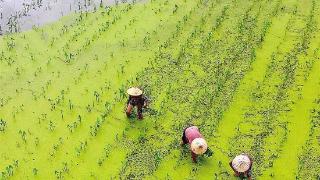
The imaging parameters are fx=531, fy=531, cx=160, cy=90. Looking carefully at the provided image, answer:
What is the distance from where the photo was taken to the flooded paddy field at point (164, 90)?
27.9ft

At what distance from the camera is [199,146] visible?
8.13 m

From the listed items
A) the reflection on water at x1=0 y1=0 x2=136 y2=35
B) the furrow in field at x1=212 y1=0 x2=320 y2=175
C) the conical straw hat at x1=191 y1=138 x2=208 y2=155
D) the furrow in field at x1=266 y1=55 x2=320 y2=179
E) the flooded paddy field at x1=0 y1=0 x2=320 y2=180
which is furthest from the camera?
the reflection on water at x1=0 y1=0 x2=136 y2=35

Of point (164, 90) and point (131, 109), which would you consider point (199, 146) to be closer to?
point (131, 109)

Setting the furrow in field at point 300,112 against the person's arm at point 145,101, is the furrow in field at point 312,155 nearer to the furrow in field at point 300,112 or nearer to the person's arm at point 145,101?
the furrow in field at point 300,112

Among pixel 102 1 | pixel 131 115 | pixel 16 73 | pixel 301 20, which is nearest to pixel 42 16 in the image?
pixel 102 1

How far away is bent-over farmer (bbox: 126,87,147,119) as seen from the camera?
354 inches

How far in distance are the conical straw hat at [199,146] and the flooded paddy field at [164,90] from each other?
368 millimetres

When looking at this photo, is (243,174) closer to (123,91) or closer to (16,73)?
(123,91)

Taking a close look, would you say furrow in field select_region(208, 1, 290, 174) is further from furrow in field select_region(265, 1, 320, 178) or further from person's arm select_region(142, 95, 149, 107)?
person's arm select_region(142, 95, 149, 107)

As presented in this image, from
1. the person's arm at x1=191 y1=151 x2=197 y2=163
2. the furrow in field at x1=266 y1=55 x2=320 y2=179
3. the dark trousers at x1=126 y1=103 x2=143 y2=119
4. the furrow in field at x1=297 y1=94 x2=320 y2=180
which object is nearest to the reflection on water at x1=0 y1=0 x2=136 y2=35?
the dark trousers at x1=126 y1=103 x2=143 y2=119

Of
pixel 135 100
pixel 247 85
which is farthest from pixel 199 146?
pixel 247 85

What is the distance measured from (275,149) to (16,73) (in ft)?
17.2

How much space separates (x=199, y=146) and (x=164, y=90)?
2237 millimetres

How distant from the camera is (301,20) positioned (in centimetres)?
1252
